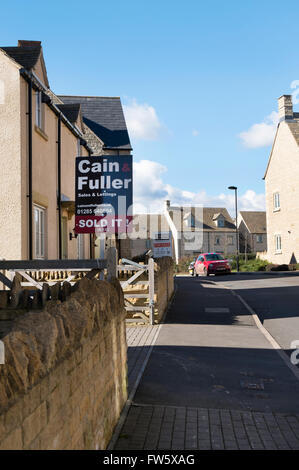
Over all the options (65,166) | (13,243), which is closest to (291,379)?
(13,243)

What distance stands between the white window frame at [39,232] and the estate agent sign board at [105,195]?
207 centimetres

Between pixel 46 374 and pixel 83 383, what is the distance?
89cm

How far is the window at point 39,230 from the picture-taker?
1326cm

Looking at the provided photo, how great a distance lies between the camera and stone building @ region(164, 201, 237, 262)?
223 feet

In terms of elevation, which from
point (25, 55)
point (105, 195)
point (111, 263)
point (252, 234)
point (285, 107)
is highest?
point (285, 107)

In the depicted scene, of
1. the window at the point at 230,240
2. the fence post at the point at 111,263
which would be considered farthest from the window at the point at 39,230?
the window at the point at 230,240

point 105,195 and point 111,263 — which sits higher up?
point 105,195

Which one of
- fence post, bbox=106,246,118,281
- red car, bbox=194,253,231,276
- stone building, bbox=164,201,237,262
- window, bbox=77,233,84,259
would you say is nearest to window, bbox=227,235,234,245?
stone building, bbox=164,201,237,262

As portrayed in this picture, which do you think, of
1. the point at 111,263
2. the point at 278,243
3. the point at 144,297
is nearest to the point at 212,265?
the point at 278,243

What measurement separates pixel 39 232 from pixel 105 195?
327cm

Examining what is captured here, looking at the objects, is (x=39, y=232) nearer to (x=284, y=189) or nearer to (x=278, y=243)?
(x=284, y=189)

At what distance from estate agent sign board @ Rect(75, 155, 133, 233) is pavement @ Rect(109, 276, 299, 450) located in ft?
8.44

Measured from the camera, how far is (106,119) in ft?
90.4
